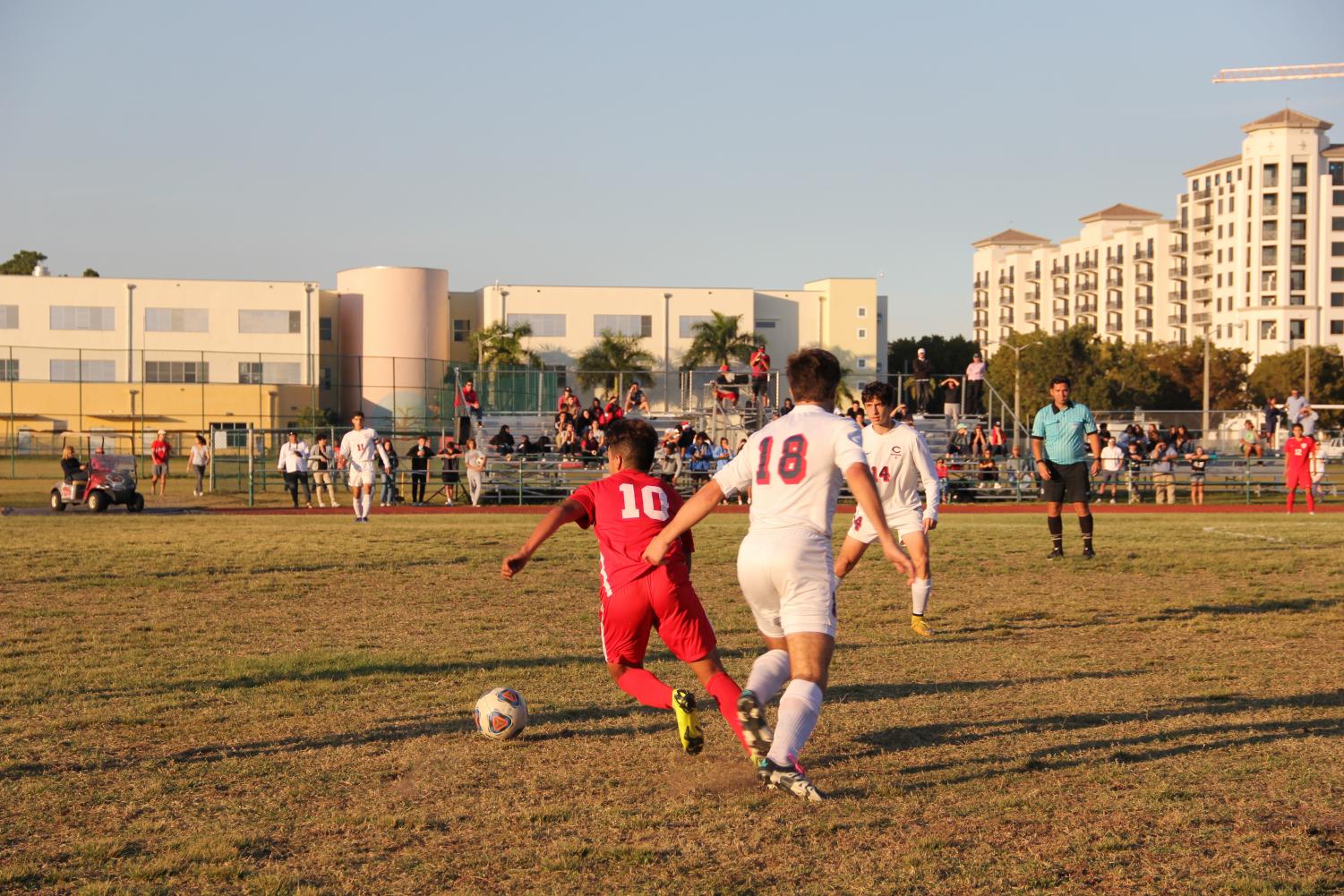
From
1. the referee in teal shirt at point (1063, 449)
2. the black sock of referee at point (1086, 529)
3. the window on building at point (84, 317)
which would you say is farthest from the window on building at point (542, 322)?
the referee in teal shirt at point (1063, 449)

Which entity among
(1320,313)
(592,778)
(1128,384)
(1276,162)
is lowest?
(592,778)

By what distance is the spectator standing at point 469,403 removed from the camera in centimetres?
3634

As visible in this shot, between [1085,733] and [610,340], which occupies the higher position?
[610,340]

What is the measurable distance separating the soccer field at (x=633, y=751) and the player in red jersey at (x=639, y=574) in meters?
0.36

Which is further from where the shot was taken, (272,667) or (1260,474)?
(1260,474)

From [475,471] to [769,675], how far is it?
2411 centimetres

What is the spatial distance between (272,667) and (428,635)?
163 centimetres

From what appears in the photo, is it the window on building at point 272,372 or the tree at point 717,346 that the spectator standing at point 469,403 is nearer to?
the window on building at point 272,372

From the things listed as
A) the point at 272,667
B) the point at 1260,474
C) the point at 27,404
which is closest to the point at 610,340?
the point at 27,404

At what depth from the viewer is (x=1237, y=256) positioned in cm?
11488

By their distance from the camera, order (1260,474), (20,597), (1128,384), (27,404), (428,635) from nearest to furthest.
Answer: (428,635) → (20,597) → (1260,474) → (27,404) → (1128,384)

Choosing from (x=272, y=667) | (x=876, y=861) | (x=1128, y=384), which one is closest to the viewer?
(x=876, y=861)

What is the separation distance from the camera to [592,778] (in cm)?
586

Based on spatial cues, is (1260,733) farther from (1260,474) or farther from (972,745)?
(1260,474)
